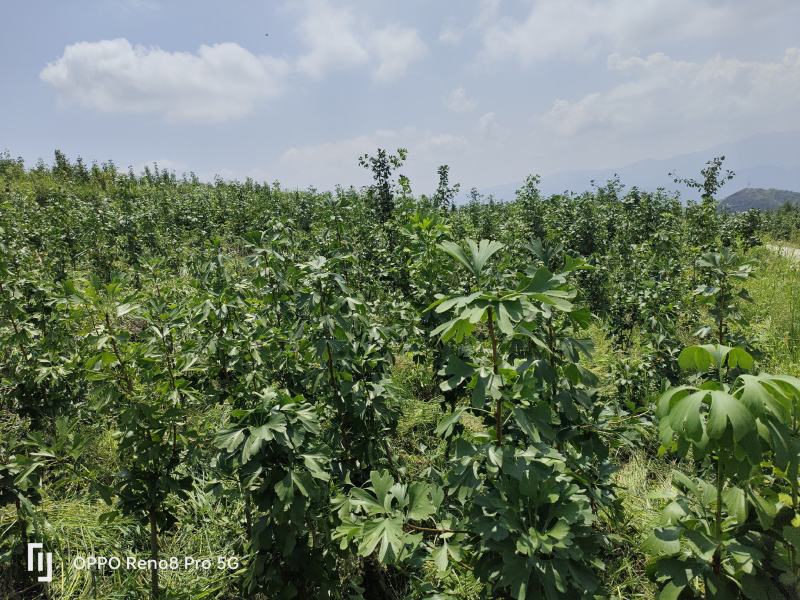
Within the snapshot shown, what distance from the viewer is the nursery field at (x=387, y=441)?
1.54m

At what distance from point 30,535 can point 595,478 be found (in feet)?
12.4

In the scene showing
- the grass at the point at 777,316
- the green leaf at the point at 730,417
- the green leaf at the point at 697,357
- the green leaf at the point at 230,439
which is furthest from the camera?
the grass at the point at 777,316

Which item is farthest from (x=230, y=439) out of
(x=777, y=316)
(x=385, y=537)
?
(x=777, y=316)

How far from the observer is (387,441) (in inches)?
118

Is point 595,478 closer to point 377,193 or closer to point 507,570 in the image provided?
point 507,570

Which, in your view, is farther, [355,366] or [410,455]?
[410,455]

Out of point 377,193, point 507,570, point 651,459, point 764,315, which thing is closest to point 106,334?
point 507,570

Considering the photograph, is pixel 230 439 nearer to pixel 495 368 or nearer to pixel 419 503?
pixel 419 503

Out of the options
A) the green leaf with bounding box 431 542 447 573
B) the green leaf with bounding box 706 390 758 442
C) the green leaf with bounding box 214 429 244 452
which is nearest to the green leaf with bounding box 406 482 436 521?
the green leaf with bounding box 431 542 447 573

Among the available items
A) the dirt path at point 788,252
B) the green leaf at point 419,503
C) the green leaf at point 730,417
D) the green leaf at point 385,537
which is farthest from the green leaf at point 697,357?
the dirt path at point 788,252

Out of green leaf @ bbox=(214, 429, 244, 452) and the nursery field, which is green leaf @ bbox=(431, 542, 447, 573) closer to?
the nursery field

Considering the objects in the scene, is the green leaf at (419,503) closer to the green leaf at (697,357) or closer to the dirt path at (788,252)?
the green leaf at (697,357)

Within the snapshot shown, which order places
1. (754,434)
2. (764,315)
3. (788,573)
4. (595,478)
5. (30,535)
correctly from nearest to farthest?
(754,434)
(788,573)
(595,478)
(30,535)
(764,315)

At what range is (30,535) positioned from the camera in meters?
2.99
